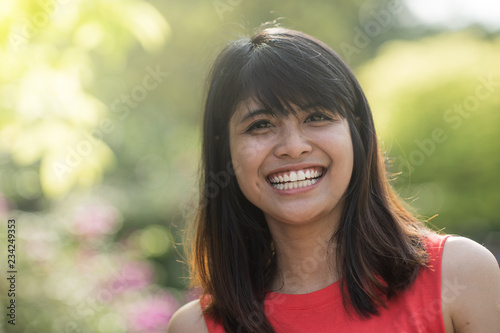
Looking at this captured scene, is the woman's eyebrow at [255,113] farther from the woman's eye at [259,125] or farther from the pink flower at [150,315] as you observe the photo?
the pink flower at [150,315]

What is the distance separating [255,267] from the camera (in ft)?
7.62

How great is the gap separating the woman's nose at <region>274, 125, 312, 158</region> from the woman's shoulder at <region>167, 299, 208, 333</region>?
76cm

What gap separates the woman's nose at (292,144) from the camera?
1951 millimetres

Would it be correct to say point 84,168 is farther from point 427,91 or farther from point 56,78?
point 427,91

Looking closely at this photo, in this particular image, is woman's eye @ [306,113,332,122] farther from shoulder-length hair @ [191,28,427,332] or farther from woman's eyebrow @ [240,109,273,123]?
woman's eyebrow @ [240,109,273,123]

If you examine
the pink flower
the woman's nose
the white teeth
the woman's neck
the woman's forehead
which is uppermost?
the woman's forehead

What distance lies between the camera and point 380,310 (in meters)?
1.92

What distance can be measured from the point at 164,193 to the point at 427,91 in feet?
11.7

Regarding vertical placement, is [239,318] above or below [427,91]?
below

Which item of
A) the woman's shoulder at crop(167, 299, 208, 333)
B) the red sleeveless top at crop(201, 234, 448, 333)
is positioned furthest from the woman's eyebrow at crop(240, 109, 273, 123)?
the woman's shoulder at crop(167, 299, 208, 333)

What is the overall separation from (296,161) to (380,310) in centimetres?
60

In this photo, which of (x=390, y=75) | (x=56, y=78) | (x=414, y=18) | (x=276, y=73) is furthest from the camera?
(x=414, y=18)

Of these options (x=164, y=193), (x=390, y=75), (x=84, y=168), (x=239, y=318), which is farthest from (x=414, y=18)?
(x=239, y=318)

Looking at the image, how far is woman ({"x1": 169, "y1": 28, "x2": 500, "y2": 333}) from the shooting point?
6.18ft
